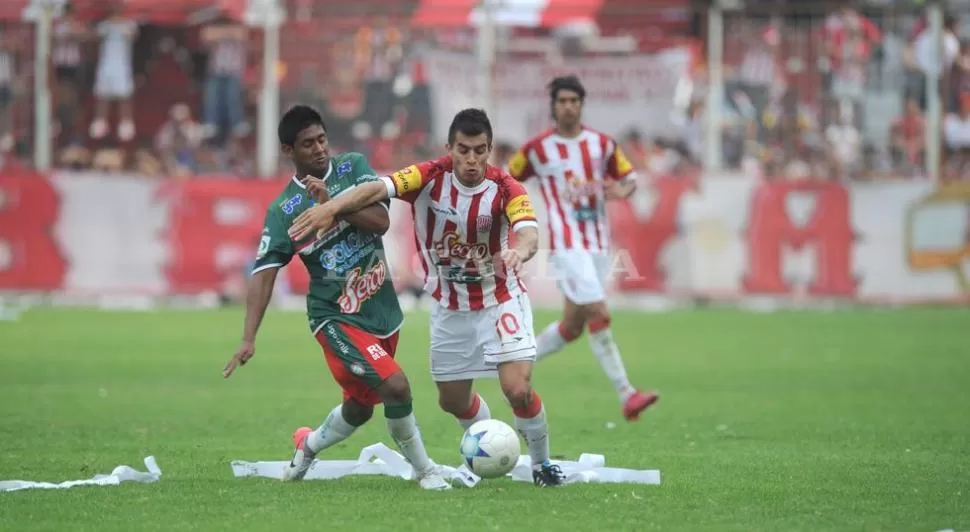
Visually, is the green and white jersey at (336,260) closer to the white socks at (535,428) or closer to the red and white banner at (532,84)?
the white socks at (535,428)

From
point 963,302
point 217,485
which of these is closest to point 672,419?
point 217,485

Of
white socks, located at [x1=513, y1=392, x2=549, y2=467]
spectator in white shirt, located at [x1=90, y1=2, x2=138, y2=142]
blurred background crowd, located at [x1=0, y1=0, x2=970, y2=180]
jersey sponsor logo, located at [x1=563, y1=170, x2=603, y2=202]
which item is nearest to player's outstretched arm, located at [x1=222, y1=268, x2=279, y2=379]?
white socks, located at [x1=513, y1=392, x2=549, y2=467]

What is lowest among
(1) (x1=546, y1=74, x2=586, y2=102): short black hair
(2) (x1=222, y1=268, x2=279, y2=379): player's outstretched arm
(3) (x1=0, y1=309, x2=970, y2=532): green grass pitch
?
(3) (x1=0, y1=309, x2=970, y2=532): green grass pitch

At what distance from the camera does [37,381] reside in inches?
626

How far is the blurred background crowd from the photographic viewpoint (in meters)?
26.9

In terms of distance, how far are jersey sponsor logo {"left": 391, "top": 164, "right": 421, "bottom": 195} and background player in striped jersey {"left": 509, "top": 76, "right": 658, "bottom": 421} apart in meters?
4.11

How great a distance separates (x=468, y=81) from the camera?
2684 centimetres

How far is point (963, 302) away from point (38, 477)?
20255 mm

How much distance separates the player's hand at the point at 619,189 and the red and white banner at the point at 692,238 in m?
12.5

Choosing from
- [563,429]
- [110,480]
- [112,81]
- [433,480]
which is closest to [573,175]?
[563,429]

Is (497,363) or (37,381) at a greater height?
(497,363)

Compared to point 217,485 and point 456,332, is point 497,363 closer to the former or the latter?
point 456,332

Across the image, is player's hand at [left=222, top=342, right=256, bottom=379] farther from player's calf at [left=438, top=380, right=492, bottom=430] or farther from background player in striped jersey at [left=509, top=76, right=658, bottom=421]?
background player in striped jersey at [left=509, top=76, right=658, bottom=421]

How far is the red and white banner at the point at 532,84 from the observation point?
88.1 feet
